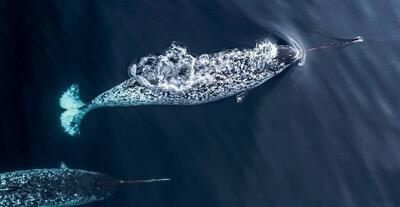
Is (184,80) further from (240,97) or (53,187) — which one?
(53,187)

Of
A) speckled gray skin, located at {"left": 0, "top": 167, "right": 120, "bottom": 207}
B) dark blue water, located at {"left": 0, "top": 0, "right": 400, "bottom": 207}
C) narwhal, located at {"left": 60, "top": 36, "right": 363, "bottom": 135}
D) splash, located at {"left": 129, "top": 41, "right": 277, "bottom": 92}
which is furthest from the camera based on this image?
splash, located at {"left": 129, "top": 41, "right": 277, "bottom": 92}

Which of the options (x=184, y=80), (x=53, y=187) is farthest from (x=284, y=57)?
(x=53, y=187)

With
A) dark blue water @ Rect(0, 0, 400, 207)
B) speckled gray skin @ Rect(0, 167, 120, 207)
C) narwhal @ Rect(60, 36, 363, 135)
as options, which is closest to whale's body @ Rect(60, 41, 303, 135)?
narwhal @ Rect(60, 36, 363, 135)

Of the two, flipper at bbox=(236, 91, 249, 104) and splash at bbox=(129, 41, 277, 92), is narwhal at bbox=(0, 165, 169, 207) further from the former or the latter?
flipper at bbox=(236, 91, 249, 104)

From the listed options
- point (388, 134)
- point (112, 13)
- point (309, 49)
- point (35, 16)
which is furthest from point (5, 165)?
point (388, 134)

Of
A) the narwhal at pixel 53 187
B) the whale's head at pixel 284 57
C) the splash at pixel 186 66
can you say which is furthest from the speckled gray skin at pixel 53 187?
the whale's head at pixel 284 57

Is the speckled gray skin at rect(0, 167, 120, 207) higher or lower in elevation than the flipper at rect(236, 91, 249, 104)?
lower

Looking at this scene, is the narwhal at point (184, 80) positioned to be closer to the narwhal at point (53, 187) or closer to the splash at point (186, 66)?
the splash at point (186, 66)
